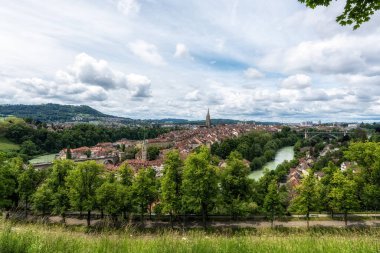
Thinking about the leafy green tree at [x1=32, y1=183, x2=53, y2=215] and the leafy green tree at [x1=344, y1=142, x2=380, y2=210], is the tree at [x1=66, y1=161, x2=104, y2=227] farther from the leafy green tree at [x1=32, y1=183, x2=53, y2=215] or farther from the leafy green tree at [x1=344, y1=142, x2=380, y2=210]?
the leafy green tree at [x1=344, y1=142, x2=380, y2=210]

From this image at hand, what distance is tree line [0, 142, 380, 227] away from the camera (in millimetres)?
24969

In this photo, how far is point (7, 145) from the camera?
96.1m

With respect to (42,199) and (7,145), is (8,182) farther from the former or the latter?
(7,145)

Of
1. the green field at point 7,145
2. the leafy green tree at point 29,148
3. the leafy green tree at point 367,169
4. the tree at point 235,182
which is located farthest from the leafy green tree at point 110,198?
the leafy green tree at point 29,148

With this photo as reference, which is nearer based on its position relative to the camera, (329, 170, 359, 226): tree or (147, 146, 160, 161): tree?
(329, 170, 359, 226): tree

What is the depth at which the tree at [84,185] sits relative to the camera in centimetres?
2628

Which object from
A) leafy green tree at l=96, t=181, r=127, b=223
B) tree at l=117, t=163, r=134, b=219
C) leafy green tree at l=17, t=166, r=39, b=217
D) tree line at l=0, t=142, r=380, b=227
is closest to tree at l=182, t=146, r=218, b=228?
tree line at l=0, t=142, r=380, b=227

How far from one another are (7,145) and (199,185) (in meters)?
92.3

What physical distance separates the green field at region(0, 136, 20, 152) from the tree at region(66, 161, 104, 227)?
248ft

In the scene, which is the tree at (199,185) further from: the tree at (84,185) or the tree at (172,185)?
the tree at (84,185)

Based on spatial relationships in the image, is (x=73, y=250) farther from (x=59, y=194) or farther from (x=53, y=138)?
(x=53, y=138)

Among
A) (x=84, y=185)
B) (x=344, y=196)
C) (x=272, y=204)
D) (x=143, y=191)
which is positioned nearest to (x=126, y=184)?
(x=143, y=191)

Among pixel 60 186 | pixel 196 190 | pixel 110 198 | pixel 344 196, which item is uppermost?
pixel 196 190

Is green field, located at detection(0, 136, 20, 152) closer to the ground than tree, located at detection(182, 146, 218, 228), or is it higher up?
closer to the ground
